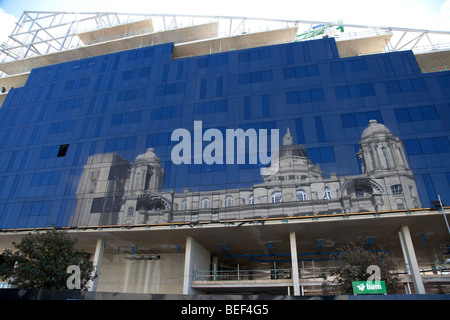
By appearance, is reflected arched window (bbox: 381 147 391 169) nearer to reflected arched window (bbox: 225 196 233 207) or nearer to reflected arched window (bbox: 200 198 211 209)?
reflected arched window (bbox: 225 196 233 207)

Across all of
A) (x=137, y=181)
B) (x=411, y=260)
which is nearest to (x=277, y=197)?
(x=411, y=260)

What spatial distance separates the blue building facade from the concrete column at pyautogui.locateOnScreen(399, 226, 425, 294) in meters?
3.63

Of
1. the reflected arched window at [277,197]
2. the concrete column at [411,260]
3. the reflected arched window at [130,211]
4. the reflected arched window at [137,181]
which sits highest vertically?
the reflected arched window at [137,181]

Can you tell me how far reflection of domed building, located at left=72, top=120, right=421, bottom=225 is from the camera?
26.0 metres

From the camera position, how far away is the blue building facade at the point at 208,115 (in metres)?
28.6

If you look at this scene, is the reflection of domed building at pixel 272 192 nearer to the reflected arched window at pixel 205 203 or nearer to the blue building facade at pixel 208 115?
the reflected arched window at pixel 205 203

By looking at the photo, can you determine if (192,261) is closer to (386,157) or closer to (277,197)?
(277,197)

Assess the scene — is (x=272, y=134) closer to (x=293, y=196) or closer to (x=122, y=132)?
(x=293, y=196)

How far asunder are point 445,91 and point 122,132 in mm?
34280

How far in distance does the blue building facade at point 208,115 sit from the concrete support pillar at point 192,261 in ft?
19.2

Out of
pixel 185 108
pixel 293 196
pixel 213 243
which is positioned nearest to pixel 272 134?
pixel 293 196

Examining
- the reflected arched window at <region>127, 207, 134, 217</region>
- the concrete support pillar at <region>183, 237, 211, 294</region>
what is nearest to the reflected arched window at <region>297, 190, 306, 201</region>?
the concrete support pillar at <region>183, 237, 211, 294</region>

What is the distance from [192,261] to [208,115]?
15.6 meters

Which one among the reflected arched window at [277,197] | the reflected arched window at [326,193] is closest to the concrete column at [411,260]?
the reflected arched window at [326,193]
